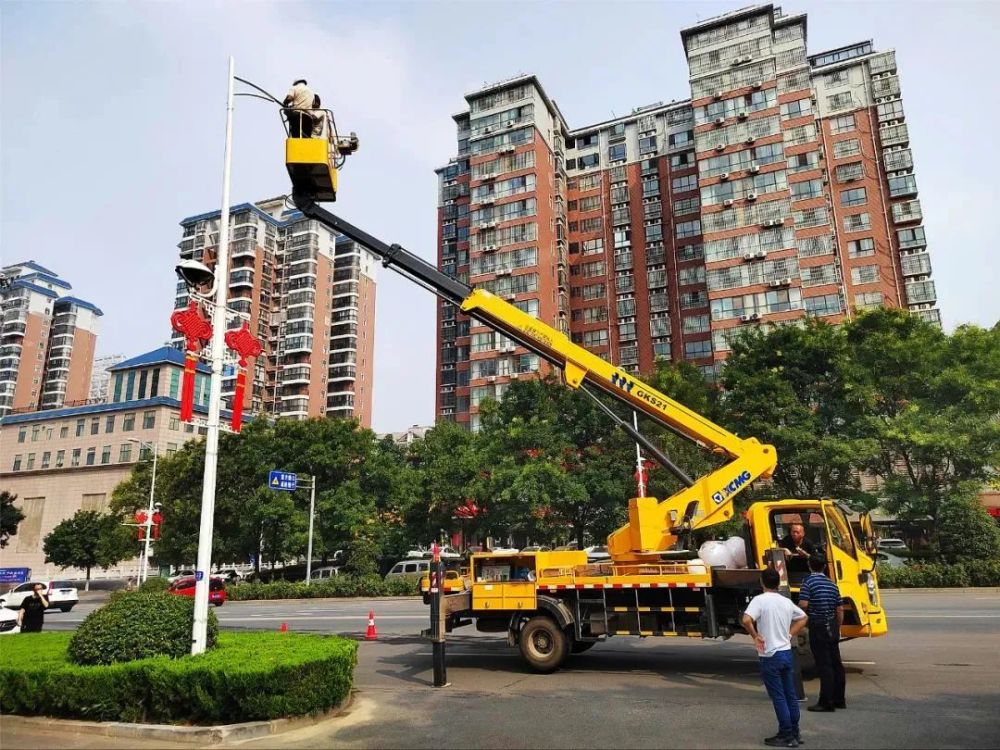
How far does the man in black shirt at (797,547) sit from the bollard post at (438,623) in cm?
570

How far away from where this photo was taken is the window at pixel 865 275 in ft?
197

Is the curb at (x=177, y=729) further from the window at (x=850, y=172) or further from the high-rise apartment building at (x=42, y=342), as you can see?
the high-rise apartment building at (x=42, y=342)

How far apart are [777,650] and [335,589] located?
98.9 feet

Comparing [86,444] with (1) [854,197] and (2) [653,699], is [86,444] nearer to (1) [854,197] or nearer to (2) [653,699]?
(2) [653,699]

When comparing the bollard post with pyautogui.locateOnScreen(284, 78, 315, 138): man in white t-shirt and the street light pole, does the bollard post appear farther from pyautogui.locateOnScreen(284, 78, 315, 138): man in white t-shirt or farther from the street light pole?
pyautogui.locateOnScreen(284, 78, 315, 138): man in white t-shirt

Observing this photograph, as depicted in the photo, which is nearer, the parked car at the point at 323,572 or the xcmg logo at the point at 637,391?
the xcmg logo at the point at 637,391

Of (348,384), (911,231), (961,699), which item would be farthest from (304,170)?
(348,384)

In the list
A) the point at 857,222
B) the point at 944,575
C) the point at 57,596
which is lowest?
the point at 57,596

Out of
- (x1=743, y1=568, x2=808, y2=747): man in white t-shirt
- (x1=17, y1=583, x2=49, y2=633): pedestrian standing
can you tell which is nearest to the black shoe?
(x1=743, y1=568, x2=808, y2=747): man in white t-shirt

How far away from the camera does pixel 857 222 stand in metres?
62.4

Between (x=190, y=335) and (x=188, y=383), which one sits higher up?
(x=190, y=335)

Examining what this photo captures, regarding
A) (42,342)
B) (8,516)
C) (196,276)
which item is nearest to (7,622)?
(196,276)

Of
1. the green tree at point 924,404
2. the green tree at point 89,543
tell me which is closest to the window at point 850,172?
the green tree at point 924,404

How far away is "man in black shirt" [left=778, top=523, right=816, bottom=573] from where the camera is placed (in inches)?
428
